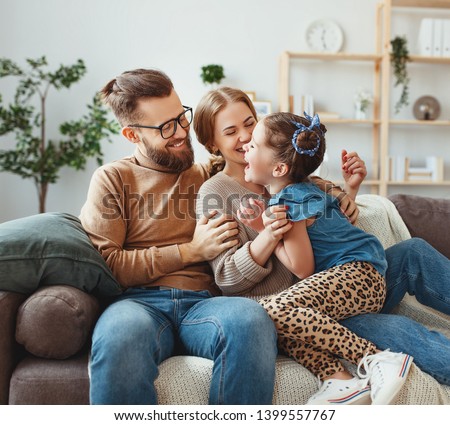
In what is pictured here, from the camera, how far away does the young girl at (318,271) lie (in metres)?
1.36

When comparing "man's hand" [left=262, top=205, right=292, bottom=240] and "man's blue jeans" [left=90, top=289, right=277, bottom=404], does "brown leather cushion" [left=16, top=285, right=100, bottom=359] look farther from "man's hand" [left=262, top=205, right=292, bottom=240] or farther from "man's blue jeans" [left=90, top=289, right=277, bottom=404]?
"man's hand" [left=262, top=205, right=292, bottom=240]

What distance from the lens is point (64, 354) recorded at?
1.38 metres

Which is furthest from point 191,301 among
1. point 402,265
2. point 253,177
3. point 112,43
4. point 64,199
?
point 112,43

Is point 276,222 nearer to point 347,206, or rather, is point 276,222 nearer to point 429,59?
point 347,206

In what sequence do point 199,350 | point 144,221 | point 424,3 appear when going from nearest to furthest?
point 199,350, point 144,221, point 424,3

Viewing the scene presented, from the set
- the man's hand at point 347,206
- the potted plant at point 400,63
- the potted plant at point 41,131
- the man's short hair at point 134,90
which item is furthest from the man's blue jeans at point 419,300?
the potted plant at point 400,63

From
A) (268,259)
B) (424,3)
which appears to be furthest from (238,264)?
(424,3)

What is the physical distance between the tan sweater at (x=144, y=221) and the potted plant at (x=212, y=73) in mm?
2678

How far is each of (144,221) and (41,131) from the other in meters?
2.77

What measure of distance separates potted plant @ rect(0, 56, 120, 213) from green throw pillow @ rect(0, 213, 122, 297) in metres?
2.48

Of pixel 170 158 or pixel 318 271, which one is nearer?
pixel 318 271

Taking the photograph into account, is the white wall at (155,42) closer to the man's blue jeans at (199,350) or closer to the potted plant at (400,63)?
the potted plant at (400,63)

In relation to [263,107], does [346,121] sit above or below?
below

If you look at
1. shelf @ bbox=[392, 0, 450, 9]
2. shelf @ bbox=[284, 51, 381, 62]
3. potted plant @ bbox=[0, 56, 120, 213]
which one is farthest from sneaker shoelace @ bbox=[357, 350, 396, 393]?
shelf @ bbox=[392, 0, 450, 9]
